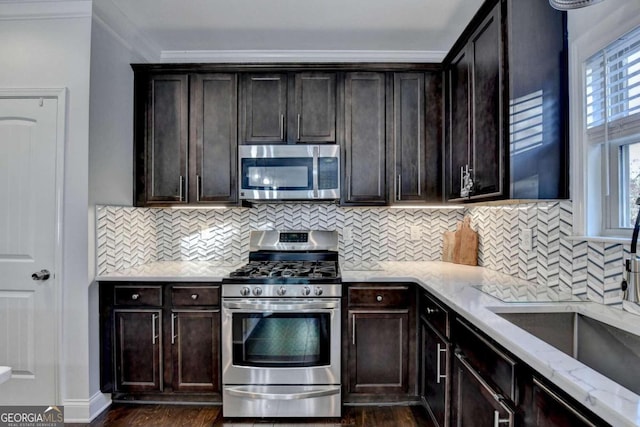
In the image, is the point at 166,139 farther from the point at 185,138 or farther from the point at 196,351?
the point at 196,351

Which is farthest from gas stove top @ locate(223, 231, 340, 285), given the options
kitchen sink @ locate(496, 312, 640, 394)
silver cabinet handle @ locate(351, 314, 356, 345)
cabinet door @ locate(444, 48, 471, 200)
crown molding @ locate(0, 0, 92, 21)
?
crown molding @ locate(0, 0, 92, 21)

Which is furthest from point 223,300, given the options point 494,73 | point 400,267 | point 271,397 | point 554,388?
point 494,73

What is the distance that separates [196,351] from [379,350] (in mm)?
1242

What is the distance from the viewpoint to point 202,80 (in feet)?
8.90

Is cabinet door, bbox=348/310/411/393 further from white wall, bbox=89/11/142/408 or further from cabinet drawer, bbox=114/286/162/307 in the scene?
white wall, bbox=89/11/142/408

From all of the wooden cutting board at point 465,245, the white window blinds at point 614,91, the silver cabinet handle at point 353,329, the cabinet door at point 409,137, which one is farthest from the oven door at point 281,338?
the white window blinds at point 614,91

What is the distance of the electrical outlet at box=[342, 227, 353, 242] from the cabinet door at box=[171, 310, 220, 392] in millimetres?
1197

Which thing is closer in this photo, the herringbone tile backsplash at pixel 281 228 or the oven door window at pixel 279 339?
the oven door window at pixel 279 339

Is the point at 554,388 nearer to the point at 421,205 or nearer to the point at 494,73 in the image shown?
the point at 494,73

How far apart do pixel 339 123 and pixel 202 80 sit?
1118 millimetres

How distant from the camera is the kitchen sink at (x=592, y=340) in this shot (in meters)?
1.25

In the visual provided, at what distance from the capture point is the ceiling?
2.33m

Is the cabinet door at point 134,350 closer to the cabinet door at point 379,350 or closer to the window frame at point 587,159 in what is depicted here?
the cabinet door at point 379,350

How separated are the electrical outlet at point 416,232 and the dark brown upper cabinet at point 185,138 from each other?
1509mm
